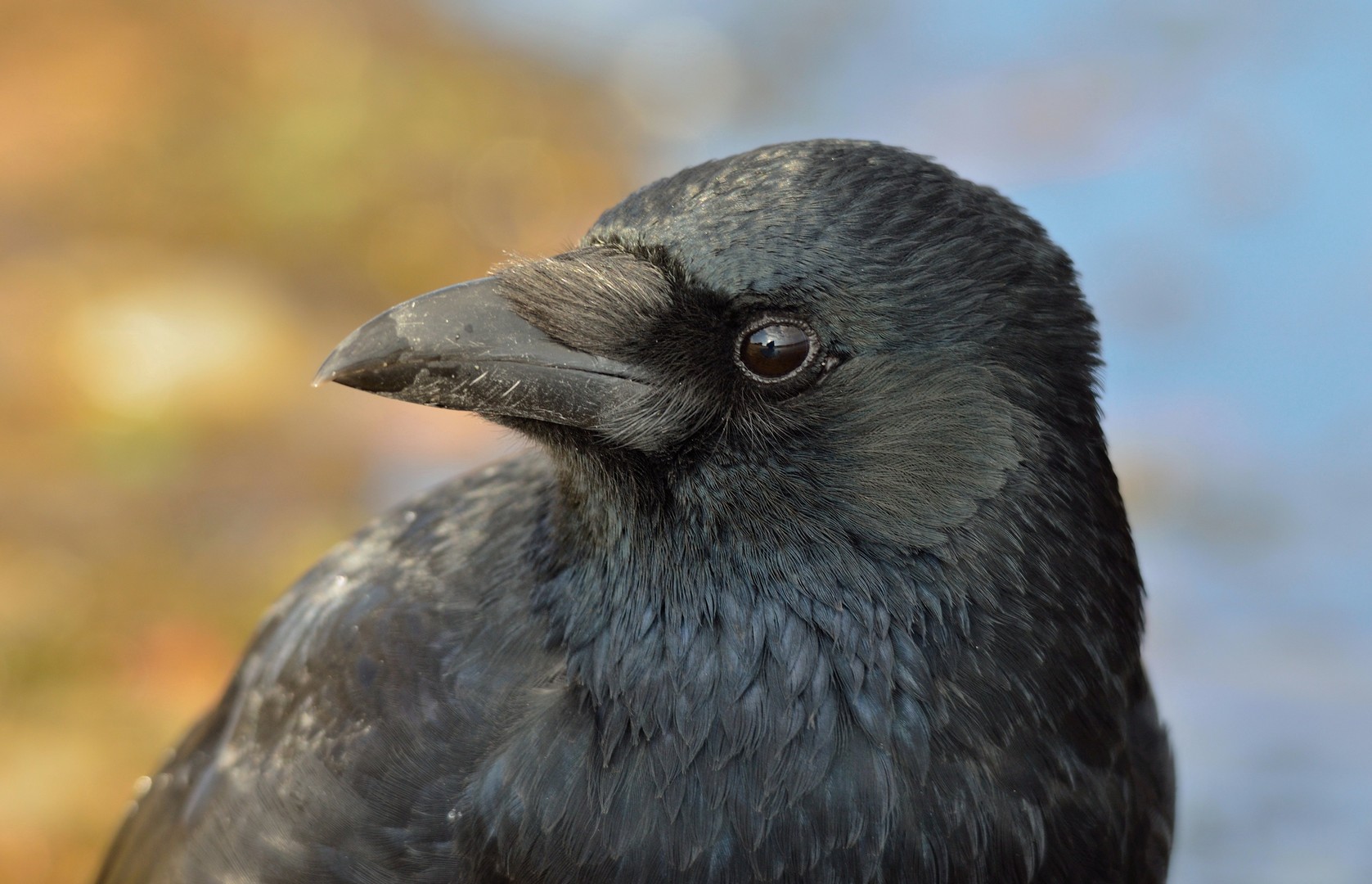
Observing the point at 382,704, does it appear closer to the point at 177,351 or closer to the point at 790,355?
the point at 790,355

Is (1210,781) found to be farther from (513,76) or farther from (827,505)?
(513,76)

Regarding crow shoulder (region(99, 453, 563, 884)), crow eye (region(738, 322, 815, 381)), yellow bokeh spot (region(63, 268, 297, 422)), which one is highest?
crow eye (region(738, 322, 815, 381))

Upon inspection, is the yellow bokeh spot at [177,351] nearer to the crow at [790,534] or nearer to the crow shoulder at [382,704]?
the crow shoulder at [382,704]

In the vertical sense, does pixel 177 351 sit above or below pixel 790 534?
above

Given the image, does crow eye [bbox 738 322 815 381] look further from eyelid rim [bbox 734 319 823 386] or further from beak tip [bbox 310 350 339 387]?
beak tip [bbox 310 350 339 387]

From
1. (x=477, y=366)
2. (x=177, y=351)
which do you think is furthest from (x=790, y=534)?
(x=177, y=351)

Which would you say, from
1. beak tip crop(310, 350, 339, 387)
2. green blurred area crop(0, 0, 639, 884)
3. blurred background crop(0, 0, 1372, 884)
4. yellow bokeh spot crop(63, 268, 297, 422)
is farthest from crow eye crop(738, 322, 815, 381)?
yellow bokeh spot crop(63, 268, 297, 422)

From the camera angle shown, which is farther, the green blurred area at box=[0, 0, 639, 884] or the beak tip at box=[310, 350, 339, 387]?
the green blurred area at box=[0, 0, 639, 884]
